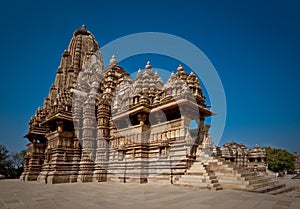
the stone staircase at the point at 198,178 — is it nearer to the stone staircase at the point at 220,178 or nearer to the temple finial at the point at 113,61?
the stone staircase at the point at 220,178

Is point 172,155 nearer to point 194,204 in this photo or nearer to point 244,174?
point 244,174

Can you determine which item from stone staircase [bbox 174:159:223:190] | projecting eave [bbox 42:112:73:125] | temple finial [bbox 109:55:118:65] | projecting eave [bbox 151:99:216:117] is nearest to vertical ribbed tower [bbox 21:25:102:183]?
projecting eave [bbox 42:112:73:125]

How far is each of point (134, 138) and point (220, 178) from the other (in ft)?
23.9

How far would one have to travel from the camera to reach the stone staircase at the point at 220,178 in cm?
1037

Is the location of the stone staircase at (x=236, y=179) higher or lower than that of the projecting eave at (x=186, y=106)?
lower

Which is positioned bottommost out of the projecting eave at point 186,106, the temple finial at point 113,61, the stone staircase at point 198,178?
the stone staircase at point 198,178

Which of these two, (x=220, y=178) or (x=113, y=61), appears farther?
(x=113, y=61)

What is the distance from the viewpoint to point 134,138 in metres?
16.3

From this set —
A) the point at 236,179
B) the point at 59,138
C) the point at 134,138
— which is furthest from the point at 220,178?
the point at 59,138

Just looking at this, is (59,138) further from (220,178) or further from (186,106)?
(220,178)

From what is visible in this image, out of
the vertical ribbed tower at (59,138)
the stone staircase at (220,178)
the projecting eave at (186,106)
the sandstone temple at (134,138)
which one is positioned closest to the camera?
the stone staircase at (220,178)

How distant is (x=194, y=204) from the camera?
6754 millimetres

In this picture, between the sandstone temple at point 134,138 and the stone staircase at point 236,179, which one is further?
the sandstone temple at point 134,138

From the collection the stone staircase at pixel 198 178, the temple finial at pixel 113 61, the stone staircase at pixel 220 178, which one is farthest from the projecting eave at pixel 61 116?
the stone staircase at pixel 220 178
